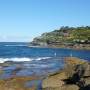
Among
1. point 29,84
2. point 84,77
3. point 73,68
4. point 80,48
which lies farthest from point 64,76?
point 80,48

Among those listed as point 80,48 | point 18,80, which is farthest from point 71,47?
point 18,80

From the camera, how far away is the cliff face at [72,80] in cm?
3158

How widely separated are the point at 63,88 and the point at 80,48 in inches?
6108

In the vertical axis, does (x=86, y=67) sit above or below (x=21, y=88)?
above

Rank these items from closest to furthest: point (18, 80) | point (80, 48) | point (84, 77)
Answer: point (84, 77), point (18, 80), point (80, 48)

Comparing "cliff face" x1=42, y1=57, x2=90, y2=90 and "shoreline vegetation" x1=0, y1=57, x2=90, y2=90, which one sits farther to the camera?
"shoreline vegetation" x1=0, y1=57, x2=90, y2=90

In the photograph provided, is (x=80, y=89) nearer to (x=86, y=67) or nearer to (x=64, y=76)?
(x=86, y=67)

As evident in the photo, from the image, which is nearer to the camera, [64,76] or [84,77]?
[84,77]

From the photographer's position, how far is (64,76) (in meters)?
40.8

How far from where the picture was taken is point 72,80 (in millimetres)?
37469

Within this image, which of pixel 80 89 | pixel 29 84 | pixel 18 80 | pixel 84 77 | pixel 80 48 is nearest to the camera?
pixel 80 89

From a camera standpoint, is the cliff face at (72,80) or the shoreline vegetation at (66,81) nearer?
the cliff face at (72,80)

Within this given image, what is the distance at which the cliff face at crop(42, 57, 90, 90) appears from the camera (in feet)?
104

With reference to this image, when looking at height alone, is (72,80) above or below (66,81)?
above
